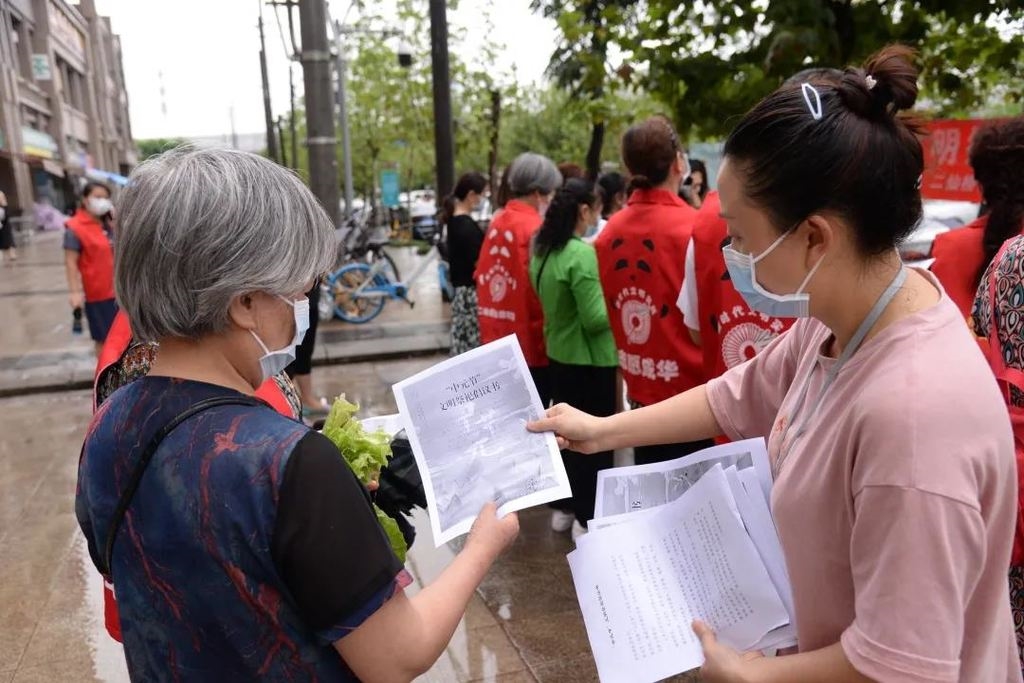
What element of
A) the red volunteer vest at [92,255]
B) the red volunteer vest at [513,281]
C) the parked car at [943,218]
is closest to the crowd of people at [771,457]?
the red volunteer vest at [513,281]

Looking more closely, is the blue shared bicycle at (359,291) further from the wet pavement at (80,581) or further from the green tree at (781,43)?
the green tree at (781,43)

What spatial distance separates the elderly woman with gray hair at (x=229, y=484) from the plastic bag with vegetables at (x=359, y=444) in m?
0.33

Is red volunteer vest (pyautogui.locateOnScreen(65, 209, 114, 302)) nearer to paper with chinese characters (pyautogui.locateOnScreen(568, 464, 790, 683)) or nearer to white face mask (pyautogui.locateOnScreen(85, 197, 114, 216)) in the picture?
white face mask (pyautogui.locateOnScreen(85, 197, 114, 216))

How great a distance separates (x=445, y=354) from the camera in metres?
8.62

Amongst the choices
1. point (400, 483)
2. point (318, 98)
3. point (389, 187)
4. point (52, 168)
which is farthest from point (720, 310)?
point (52, 168)

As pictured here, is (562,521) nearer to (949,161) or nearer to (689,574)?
(689,574)

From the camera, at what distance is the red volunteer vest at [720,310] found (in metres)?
2.78

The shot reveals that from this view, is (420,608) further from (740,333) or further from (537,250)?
(537,250)

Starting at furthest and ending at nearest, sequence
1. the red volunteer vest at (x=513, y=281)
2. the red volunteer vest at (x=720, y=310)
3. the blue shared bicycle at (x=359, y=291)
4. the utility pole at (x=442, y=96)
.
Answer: the blue shared bicycle at (x=359, y=291) < the utility pole at (x=442, y=96) < the red volunteer vest at (x=513, y=281) < the red volunteer vest at (x=720, y=310)

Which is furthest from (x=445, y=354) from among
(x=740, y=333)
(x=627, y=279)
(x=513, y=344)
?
(x=513, y=344)

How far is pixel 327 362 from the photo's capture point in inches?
324

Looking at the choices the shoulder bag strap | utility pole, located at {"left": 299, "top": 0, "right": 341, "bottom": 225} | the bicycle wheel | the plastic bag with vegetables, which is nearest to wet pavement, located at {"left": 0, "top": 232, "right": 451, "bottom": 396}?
the bicycle wheel

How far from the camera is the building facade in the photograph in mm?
25438

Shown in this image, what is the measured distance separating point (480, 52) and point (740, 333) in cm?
1714
